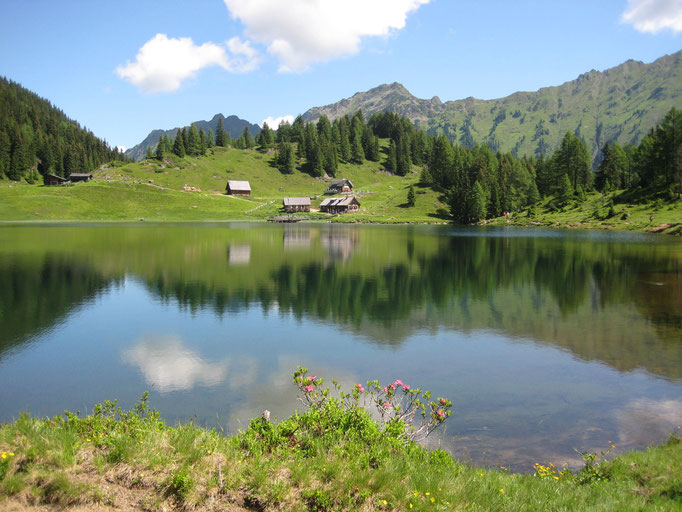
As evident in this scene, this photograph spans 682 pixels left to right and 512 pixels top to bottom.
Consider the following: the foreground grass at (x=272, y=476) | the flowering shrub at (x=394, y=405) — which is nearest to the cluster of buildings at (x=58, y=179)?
the flowering shrub at (x=394, y=405)

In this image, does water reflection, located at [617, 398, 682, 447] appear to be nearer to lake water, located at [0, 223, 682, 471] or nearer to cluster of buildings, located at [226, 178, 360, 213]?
lake water, located at [0, 223, 682, 471]

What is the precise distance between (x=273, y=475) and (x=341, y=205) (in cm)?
16577

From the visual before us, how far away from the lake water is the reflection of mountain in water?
202 mm

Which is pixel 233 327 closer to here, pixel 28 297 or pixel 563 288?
pixel 28 297

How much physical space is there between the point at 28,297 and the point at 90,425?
25.8 m

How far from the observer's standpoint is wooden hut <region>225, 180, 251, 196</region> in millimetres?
188188

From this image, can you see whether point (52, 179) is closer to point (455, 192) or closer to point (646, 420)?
point (455, 192)

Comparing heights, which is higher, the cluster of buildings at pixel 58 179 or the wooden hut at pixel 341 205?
the cluster of buildings at pixel 58 179

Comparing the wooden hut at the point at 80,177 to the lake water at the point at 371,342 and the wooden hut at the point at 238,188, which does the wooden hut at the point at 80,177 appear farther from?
the lake water at the point at 371,342

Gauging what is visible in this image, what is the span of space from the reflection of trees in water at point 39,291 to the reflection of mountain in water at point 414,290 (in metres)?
0.08

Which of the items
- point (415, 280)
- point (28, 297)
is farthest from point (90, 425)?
point (415, 280)

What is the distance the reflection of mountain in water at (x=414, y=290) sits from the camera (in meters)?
24.3

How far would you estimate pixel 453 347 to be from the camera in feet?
72.3

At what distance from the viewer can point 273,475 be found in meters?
8.36
